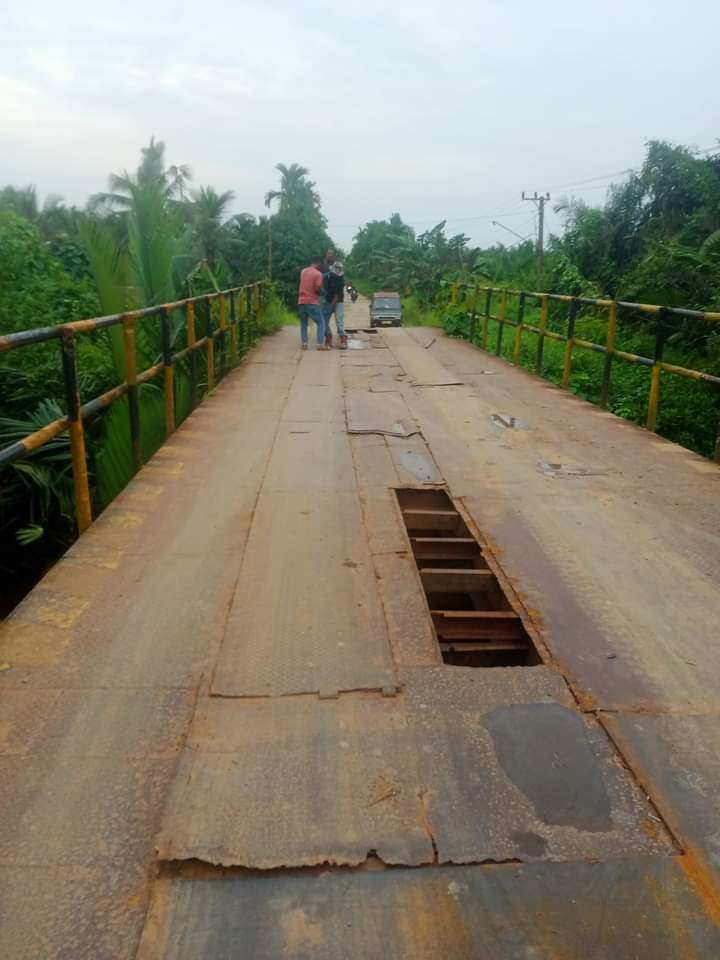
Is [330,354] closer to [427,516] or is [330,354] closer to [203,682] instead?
[427,516]

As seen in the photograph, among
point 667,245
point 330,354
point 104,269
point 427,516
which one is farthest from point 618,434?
point 667,245

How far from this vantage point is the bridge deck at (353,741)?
181cm

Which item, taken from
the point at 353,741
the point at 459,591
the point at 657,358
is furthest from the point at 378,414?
the point at 353,741

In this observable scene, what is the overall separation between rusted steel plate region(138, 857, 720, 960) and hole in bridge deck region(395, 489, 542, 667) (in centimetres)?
112

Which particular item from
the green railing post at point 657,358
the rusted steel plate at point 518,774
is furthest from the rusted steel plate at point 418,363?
the rusted steel plate at point 518,774

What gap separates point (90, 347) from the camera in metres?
7.29

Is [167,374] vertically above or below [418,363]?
above

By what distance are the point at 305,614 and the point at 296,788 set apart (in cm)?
108

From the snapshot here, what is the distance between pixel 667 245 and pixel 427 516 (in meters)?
14.8

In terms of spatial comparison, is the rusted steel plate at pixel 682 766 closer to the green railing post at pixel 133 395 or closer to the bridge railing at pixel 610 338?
the bridge railing at pixel 610 338

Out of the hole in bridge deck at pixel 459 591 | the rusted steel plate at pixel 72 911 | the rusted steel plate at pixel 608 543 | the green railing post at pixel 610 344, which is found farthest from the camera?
the green railing post at pixel 610 344

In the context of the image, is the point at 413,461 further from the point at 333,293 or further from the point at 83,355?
the point at 333,293

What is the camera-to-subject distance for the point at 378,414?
24.3ft

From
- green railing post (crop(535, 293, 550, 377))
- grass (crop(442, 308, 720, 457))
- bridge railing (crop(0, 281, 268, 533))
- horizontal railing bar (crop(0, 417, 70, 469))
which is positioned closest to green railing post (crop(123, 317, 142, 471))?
bridge railing (crop(0, 281, 268, 533))
